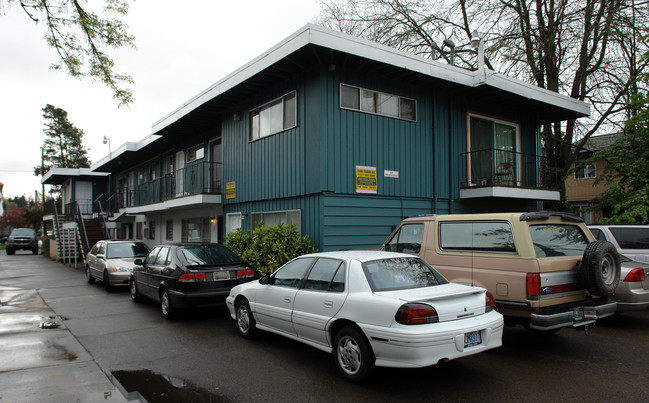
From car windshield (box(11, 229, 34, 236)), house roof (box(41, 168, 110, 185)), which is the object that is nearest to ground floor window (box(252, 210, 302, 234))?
house roof (box(41, 168, 110, 185))

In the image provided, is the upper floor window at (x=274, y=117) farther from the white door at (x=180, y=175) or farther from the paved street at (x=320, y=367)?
the paved street at (x=320, y=367)

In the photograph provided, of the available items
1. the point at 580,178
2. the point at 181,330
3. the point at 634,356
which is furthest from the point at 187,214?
the point at 580,178

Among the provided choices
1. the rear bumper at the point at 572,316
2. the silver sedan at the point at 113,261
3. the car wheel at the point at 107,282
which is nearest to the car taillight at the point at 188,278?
the silver sedan at the point at 113,261

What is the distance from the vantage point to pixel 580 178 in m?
28.7

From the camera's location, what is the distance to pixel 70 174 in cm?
2786

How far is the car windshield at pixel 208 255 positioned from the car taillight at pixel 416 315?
5.03 metres

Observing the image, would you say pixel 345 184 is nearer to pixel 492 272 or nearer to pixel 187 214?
pixel 492 272

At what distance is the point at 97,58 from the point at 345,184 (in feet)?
19.5

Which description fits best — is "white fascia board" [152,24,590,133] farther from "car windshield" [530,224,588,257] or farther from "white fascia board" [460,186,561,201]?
"car windshield" [530,224,588,257]

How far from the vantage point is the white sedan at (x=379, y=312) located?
4262mm

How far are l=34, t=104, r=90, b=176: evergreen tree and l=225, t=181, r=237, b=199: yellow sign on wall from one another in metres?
54.8

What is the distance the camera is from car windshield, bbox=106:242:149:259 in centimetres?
1303

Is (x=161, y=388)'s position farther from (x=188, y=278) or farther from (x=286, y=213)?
(x=286, y=213)

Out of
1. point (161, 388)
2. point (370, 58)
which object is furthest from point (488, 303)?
point (370, 58)
